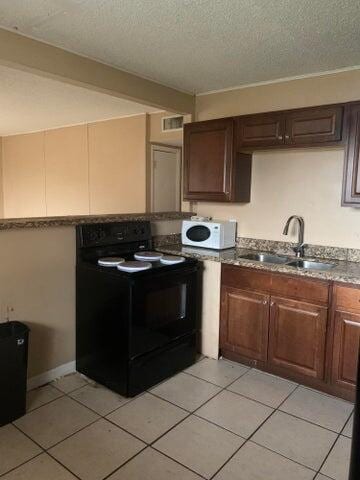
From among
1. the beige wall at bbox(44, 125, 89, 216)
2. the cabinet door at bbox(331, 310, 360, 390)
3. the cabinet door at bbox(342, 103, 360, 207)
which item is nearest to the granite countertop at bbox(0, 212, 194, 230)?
the cabinet door at bbox(342, 103, 360, 207)

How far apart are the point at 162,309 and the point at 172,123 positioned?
246 cm

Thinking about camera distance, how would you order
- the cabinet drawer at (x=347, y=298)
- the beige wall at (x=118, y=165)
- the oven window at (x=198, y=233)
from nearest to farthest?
the cabinet drawer at (x=347, y=298)
the oven window at (x=198, y=233)
the beige wall at (x=118, y=165)

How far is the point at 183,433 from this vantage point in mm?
2086

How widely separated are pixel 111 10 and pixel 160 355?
216 cm

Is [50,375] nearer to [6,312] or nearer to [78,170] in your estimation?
[6,312]

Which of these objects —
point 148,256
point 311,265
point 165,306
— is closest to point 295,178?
point 311,265

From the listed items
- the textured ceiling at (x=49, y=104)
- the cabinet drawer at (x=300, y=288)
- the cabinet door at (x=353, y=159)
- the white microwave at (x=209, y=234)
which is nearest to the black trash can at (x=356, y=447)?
the cabinet drawer at (x=300, y=288)

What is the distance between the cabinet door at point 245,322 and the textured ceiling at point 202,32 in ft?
5.60

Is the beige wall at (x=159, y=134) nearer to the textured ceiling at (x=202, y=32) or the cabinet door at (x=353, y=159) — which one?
the textured ceiling at (x=202, y=32)

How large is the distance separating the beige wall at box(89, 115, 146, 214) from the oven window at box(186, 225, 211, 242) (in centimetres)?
134

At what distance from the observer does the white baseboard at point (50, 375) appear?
252cm

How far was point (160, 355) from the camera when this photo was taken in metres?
2.60

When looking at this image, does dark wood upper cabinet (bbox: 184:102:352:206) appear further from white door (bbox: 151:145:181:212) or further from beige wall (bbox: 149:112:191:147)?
white door (bbox: 151:145:181:212)

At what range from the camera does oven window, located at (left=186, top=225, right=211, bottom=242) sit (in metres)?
3.28
